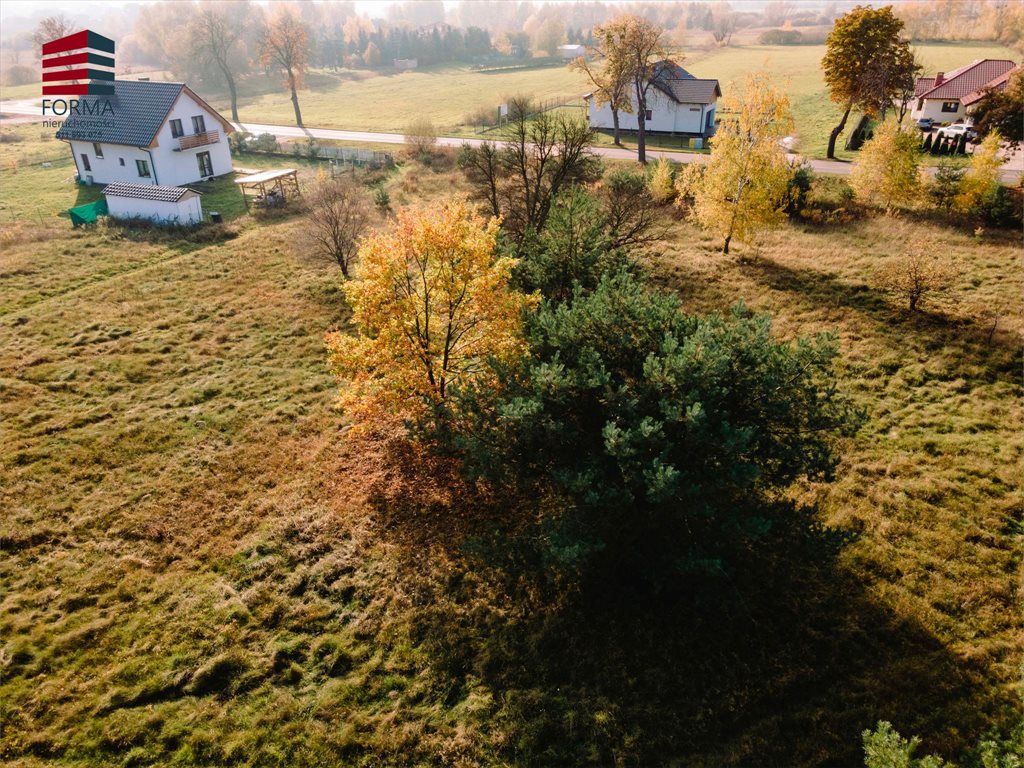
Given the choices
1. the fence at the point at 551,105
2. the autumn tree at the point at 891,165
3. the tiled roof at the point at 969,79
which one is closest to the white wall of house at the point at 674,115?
the fence at the point at 551,105

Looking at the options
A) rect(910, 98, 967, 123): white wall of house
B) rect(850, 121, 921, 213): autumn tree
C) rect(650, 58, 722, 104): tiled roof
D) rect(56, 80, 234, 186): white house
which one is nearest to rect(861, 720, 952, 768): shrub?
rect(850, 121, 921, 213): autumn tree

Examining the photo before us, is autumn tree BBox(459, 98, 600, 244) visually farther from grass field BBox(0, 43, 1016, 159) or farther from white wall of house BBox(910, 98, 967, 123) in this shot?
white wall of house BBox(910, 98, 967, 123)

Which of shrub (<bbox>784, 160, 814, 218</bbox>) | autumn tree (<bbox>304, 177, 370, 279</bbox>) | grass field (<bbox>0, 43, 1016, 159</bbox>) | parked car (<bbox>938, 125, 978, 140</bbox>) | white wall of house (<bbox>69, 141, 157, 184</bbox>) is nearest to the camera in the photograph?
autumn tree (<bbox>304, 177, 370, 279</bbox>)

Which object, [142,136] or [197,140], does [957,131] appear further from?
[142,136]

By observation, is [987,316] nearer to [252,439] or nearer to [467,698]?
[467,698]

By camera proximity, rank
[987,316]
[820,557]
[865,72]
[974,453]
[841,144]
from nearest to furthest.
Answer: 1. [820,557]
2. [974,453]
3. [987,316]
4. [865,72]
5. [841,144]

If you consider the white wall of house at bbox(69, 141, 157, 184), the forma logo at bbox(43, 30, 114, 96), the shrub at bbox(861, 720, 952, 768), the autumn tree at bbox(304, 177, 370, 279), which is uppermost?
the forma logo at bbox(43, 30, 114, 96)

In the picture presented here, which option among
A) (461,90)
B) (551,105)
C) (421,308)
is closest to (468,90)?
(461,90)

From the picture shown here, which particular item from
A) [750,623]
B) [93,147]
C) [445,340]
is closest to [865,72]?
[445,340]
